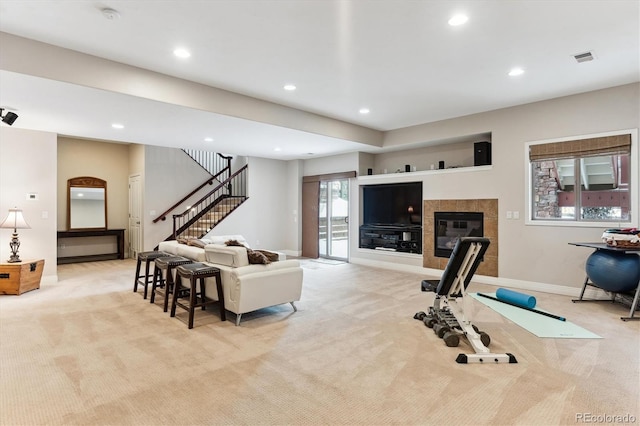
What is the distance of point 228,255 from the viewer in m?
A: 4.10

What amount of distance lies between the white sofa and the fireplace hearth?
353 cm

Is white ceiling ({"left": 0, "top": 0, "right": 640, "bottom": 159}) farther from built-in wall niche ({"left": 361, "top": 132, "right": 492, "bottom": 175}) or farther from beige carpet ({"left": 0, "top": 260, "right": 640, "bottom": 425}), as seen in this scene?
beige carpet ({"left": 0, "top": 260, "right": 640, "bottom": 425})

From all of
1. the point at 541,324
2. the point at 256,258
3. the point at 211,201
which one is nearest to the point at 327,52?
the point at 256,258

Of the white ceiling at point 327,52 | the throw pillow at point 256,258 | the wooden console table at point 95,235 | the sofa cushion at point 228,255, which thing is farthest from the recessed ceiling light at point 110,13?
the wooden console table at point 95,235

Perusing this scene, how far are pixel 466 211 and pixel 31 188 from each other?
7.63m

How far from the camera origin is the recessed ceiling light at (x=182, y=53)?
3756 mm

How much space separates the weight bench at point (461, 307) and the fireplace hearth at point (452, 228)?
2.97 metres

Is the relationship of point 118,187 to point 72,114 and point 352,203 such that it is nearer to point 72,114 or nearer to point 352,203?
point 72,114

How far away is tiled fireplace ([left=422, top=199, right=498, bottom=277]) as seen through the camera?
6.00m

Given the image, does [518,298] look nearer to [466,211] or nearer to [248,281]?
[466,211]

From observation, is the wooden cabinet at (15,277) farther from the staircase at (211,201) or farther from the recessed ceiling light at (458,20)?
the recessed ceiling light at (458,20)

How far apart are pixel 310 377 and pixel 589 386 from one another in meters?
2.07

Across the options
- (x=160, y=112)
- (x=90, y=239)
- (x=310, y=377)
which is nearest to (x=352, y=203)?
(x=160, y=112)

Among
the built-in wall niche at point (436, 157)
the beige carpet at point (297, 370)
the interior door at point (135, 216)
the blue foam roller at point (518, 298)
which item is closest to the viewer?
the beige carpet at point (297, 370)
